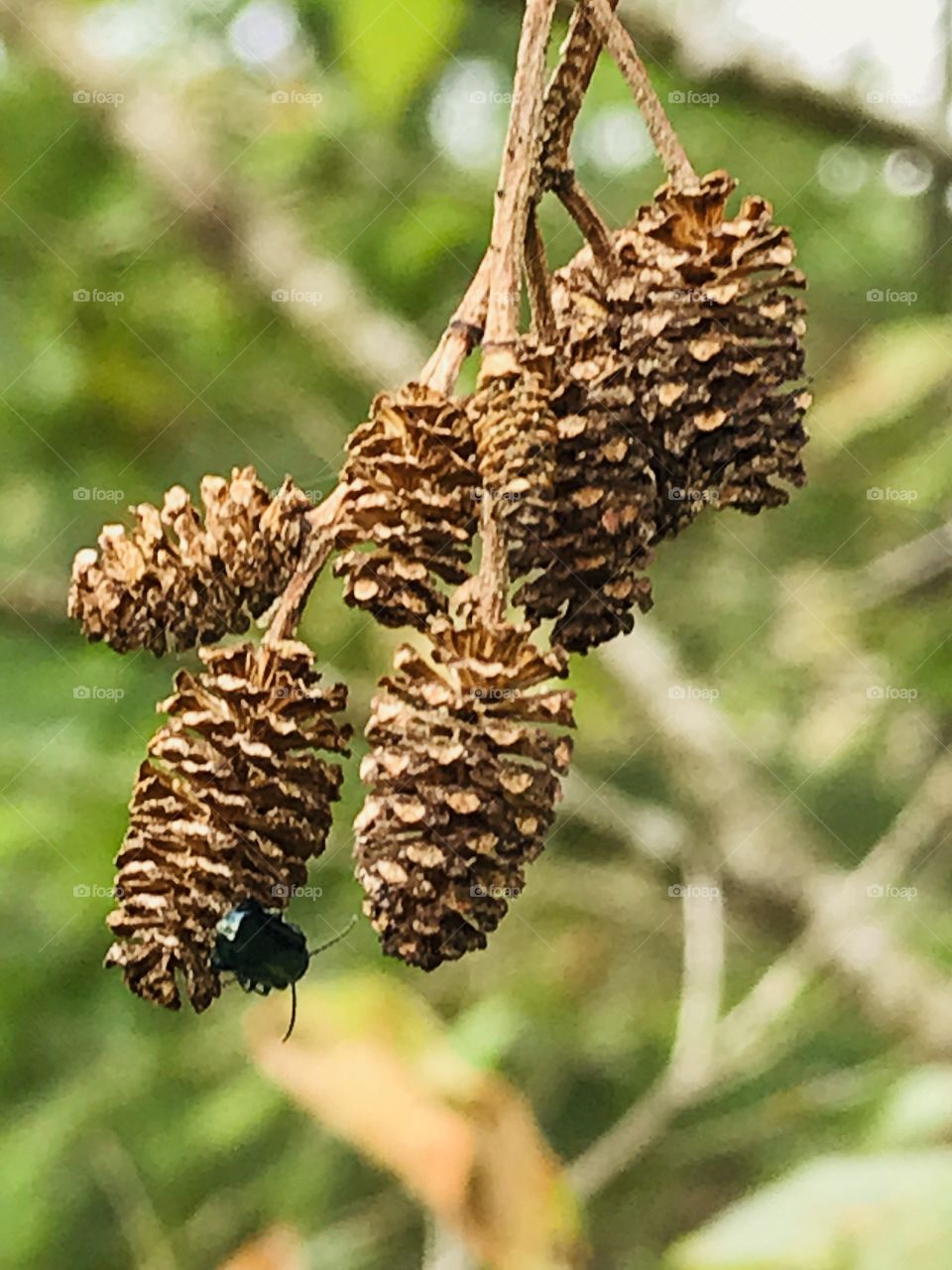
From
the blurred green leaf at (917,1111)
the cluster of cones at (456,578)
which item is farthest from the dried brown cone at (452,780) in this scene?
the blurred green leaf at (917,1111)

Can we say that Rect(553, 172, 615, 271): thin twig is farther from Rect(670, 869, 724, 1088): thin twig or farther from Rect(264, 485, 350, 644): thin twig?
Rect(670, 869, 724, 1088): thin twig

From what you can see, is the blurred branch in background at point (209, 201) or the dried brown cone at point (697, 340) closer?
the dried brown cone at point (697, 340)

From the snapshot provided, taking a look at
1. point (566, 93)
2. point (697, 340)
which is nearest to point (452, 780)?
Result: point (697, 340)

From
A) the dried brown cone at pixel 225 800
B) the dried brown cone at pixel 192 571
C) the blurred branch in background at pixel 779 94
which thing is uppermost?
the blurred branch in background at pixel 779 94

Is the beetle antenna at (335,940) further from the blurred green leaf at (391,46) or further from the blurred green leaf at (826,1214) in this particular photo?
the blurred green leaf at (391,46)

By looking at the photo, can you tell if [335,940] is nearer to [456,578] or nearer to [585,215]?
[456,578]
